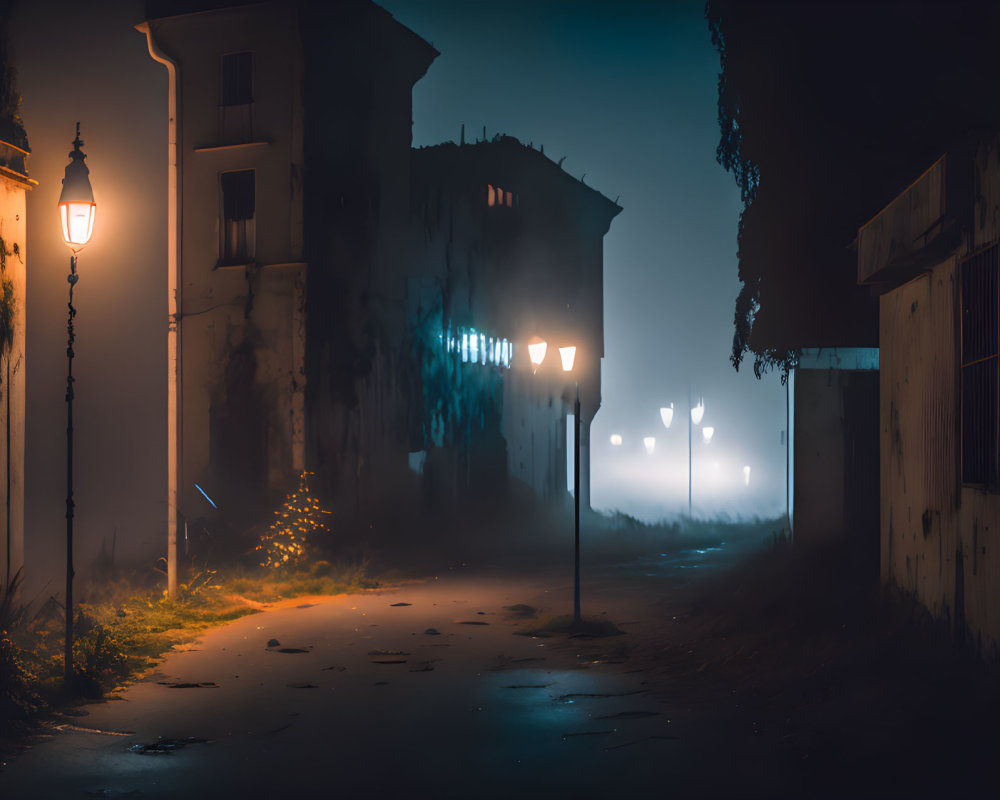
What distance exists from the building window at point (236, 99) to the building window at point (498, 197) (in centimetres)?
902

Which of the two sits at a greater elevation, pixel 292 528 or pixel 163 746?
pixel 292 528

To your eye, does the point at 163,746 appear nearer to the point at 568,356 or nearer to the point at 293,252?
the point at 568,356

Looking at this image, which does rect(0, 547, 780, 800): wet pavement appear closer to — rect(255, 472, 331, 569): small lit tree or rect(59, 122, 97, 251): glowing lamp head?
rect(59, 122, 97, 251): glowing lamp head

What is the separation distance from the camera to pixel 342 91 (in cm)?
2080

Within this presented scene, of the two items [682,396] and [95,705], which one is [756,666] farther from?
[682,396]

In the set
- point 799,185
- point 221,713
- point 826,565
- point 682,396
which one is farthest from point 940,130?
point 682,396

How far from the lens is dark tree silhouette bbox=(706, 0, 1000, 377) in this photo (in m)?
12.6

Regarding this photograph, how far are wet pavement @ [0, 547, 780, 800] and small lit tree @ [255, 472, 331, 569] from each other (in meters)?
5.74

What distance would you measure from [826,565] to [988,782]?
845 cm

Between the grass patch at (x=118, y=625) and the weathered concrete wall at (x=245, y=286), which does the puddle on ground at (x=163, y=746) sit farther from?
the weathered concrete wall at (x=245, y=286)

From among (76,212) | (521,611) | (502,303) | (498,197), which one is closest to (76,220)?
(76,212)

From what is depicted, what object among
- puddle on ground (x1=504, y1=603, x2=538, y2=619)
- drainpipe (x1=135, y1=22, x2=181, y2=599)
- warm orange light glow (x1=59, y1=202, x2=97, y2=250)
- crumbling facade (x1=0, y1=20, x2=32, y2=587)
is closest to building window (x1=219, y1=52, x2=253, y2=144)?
drainpipe (x1=135, y1=22, x2=181, y2=599)

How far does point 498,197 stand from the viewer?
28.6 meters

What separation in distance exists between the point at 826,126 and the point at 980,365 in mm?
7436
